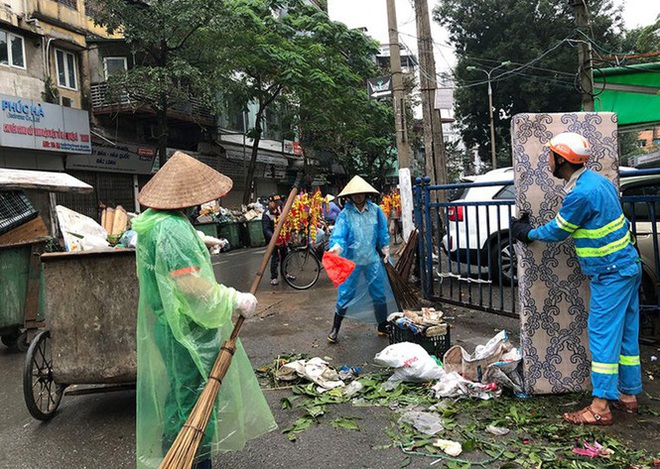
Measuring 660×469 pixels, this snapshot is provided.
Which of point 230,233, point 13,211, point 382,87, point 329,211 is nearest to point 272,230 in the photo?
point 329,211

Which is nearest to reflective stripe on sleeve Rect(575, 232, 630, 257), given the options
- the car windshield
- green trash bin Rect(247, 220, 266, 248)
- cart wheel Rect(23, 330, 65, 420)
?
the car windshield

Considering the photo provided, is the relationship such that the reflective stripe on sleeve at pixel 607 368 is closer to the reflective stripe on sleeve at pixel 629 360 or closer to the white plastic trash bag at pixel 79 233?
the reflective stripe on sleeve at pixel 629 360

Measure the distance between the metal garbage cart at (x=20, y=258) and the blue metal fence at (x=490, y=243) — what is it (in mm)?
4285

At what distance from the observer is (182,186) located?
2.43m

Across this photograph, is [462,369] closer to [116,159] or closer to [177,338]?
[177,338]

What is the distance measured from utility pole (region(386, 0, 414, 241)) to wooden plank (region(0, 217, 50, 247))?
5.16 meters

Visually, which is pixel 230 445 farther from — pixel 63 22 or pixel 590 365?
pixel 63 22

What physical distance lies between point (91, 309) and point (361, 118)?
70.7ft

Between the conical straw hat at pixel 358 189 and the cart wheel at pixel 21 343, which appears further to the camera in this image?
the cart wheel at pixel 21 343

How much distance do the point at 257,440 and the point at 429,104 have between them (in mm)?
7127

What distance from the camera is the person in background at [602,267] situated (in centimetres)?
301

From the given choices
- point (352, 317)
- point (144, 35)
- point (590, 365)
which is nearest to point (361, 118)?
point (144, 35)

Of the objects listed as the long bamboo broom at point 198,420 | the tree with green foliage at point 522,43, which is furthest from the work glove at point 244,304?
the tree with green foliage at point 522,43

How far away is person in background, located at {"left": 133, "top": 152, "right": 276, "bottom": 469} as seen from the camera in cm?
226
